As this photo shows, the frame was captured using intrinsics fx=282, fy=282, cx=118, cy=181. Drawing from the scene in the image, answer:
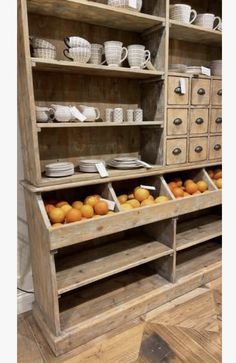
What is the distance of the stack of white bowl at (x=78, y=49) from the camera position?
4.76 feet

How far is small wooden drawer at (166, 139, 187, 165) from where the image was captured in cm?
186

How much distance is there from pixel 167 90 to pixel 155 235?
0.99 metres

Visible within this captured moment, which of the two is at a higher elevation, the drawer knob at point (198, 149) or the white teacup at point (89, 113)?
the white teacup at point (89, 113)

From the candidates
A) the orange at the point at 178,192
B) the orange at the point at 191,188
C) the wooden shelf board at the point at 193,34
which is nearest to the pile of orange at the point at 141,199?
the orange at the point at 178,192

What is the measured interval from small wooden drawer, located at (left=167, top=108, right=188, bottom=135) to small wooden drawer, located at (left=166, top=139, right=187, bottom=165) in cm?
6

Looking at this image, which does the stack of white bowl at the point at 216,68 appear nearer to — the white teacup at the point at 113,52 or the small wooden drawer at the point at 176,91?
the small wooden drawer at the point at 176,91

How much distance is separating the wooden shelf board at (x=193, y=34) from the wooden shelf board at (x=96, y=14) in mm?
167

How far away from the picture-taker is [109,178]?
1628 millimetres

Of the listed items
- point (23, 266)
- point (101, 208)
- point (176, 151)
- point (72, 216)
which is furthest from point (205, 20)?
point (23, 266)

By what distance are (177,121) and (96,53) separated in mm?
661

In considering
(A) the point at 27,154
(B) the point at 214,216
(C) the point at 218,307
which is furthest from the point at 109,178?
(B) the point at 214,216

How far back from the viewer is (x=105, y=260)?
177cm

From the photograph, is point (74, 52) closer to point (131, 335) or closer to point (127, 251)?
point (127, 251)

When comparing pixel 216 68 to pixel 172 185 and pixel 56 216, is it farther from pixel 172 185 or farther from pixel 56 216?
pixel 56 216
